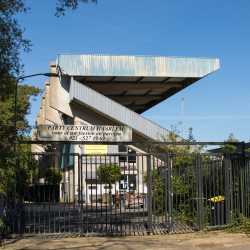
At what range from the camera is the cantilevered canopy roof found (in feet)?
91.7

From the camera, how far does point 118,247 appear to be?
857 cm

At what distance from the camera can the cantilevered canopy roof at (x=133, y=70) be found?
28.0 m

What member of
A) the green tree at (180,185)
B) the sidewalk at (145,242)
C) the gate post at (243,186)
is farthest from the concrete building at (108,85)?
the sidewalk at (145,242)

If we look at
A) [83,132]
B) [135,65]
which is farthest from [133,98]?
[83,132]

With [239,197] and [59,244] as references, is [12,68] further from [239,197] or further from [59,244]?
[239,197]

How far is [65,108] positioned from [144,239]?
19688 mm

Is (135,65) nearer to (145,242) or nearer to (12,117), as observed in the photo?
(12,117)

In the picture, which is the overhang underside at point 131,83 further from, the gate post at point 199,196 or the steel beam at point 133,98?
the gate post at point 199,196

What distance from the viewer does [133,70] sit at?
96.5 ft

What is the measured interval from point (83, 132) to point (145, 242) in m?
4.55

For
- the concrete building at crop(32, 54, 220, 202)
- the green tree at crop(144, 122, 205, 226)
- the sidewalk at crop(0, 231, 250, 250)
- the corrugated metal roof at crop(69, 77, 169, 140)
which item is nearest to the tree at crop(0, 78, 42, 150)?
the concrete building at crop(32, 54, 220, 202)

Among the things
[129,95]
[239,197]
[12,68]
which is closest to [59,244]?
[239,197]

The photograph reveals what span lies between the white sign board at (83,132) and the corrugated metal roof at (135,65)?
54.1 ft

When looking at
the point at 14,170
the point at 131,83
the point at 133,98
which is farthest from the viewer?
the point at 133,98
